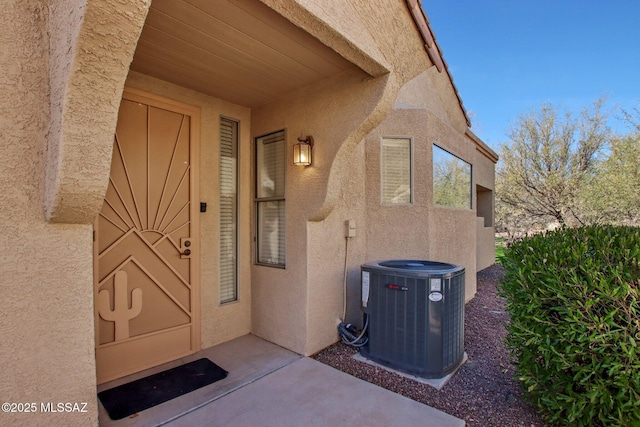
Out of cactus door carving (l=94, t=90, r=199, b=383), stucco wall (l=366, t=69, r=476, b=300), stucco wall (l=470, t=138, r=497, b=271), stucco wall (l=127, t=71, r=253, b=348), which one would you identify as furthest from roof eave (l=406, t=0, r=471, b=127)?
stucco wall (l=470, t=138, r=497, b=271)

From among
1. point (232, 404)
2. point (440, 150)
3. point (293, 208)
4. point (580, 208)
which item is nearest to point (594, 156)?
point (580, 208)

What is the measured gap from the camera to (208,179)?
431 cm

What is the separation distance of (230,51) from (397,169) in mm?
3187

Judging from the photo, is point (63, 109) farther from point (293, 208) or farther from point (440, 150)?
point (440, 150)

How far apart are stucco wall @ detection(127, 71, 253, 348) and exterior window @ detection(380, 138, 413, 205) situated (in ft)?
7.49

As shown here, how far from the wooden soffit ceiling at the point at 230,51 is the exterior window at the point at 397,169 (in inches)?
74.4

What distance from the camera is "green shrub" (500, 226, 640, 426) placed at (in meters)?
2.20

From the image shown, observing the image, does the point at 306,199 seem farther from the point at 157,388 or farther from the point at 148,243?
the point at 157,388

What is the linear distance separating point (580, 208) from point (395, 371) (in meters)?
12.0

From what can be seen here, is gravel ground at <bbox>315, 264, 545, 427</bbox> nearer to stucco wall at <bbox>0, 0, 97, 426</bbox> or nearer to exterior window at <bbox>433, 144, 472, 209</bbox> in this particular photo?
exterior window at <bbox>433, 144, 472, 209</bbox>

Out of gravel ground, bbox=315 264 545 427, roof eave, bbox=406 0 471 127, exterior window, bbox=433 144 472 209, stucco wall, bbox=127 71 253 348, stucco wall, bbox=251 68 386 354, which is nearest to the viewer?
gravel ground, bbox=315 264 545 427

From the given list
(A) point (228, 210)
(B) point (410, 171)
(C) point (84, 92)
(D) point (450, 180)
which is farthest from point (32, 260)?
(D) point (450, 180)

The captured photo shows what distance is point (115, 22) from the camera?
1.90 metres

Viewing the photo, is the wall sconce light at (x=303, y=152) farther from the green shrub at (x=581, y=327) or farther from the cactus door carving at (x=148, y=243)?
the green shrub at (x=581, y=327)
